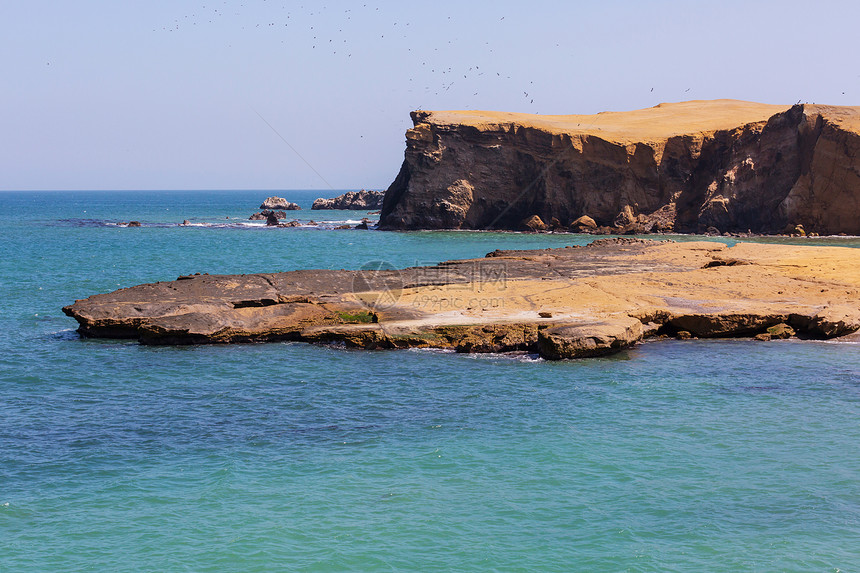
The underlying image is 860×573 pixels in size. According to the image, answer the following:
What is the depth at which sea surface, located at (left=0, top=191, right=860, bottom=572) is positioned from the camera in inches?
399

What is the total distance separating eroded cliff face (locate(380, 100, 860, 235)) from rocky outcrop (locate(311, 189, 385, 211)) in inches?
1992

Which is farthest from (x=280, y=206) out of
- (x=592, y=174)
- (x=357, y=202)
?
(x=592, y=174)

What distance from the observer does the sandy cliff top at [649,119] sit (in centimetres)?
7019

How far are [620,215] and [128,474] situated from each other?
61181 mm

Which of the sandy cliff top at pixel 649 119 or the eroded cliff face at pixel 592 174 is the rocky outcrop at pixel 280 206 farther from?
the sandy cliff top at pixel 649 119

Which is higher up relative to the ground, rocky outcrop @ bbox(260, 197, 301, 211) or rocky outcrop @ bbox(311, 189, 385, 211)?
rocky outcrop @ bbox(311, 189, 385, 211)

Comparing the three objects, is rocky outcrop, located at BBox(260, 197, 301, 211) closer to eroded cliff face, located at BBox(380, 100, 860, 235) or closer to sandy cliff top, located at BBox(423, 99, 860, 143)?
eroded cliff face, located at BBox(380, 100, 860, 235)

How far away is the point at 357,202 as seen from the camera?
127 meters

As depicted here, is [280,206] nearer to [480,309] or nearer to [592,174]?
[592,174]

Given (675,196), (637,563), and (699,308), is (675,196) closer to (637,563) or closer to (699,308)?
(699,308)

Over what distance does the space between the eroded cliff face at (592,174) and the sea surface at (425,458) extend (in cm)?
4752

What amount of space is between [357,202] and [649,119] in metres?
57.8

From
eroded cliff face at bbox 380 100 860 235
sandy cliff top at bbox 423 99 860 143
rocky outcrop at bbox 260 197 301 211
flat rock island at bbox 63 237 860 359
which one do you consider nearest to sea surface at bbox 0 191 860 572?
flat rock island at bbox 63 237 860 359

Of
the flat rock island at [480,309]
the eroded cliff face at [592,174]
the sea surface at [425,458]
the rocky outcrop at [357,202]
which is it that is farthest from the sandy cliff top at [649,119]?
the sea surface at [425,458]
